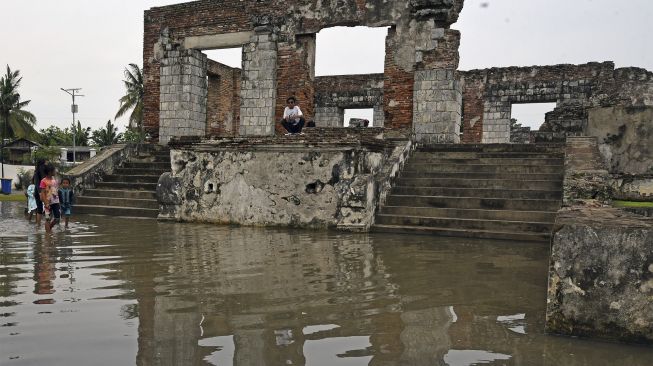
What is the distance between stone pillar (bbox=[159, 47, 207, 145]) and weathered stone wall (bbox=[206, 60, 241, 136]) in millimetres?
2734

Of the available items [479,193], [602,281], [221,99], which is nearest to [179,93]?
[221,99]

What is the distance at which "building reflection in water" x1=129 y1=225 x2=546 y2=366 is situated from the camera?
2.74m

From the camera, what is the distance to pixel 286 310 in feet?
11.5

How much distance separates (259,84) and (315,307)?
12.1m

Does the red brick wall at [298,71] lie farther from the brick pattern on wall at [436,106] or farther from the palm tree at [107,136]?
the palm tree at [107,136]

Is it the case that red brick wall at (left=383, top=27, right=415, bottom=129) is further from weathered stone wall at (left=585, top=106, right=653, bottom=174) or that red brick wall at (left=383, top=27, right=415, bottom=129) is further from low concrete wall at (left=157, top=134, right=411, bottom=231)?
weathered stone wall at (left=585, top=106, right=653, bottom=174)

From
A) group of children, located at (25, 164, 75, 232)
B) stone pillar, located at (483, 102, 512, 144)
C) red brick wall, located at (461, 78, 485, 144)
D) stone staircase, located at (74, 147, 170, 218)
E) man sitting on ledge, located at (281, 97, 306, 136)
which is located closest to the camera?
group of children, located at (25, 164, 75, 232)

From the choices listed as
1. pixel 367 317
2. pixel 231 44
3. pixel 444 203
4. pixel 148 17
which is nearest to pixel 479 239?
pixel 444 203

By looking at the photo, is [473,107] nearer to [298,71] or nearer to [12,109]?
[298,71]

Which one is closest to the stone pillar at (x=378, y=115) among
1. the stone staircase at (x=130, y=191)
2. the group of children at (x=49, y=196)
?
the stone staircase at (x=130, y=191)

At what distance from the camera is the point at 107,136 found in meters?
49.0

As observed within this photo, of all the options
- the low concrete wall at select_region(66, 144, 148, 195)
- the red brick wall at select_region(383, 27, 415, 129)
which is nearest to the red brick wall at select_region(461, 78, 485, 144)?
the red brick wall at select_region(383, 27, 415, 129)

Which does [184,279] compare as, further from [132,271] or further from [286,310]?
[286,310]

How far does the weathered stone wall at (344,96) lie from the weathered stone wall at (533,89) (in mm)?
3651
